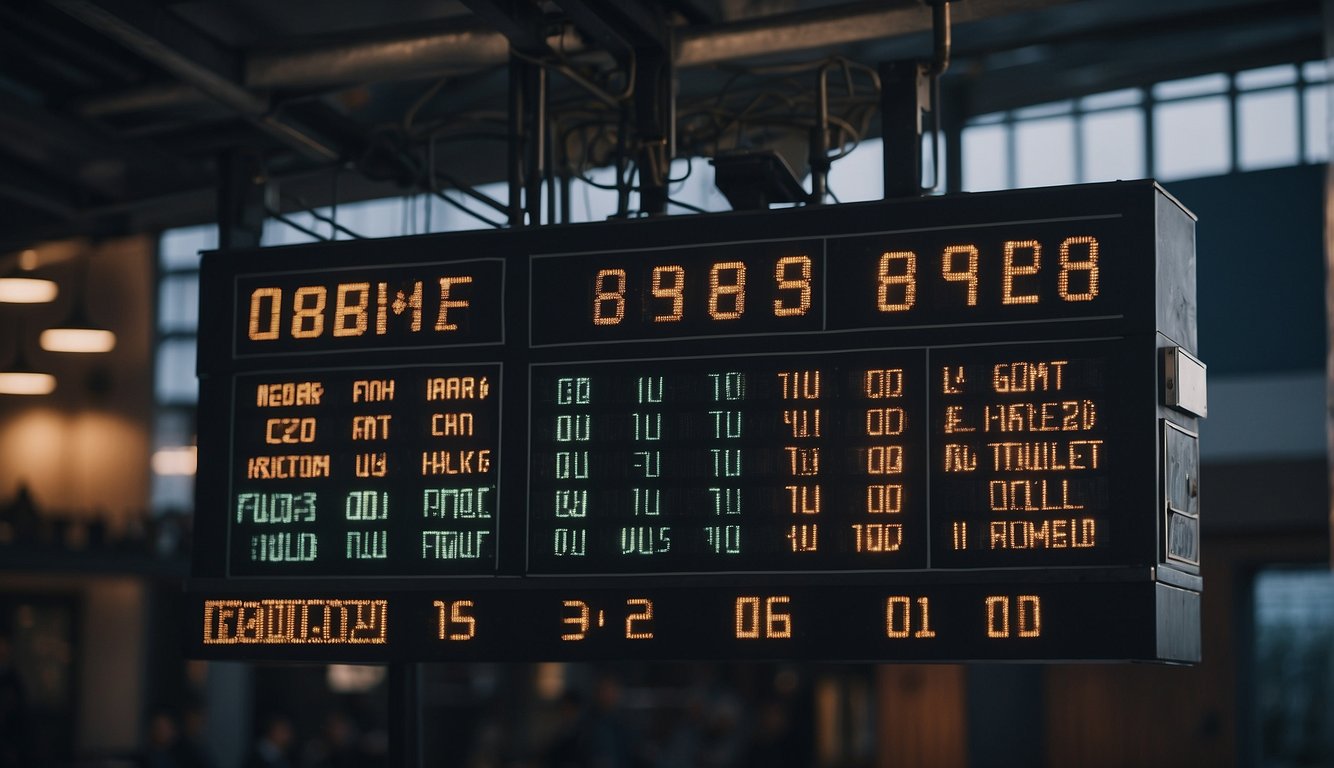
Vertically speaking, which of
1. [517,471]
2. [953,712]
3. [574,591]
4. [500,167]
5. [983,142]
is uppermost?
[983,142]

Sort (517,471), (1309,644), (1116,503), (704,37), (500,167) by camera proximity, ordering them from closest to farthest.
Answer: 1. (1116,503)
2. (517,471)
3. (704,37)
4. (500,167)
5. (1309,644)

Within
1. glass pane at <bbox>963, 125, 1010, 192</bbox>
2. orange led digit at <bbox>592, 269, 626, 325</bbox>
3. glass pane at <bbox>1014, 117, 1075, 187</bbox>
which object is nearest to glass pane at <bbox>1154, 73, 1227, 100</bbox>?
glass pane at <bbox>1014, 117, 1075, 187</bbox>

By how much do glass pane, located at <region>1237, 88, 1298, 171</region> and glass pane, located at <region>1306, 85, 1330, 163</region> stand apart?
13 centimetres

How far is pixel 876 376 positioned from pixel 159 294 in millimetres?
15797

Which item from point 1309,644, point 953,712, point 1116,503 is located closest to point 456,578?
point 1116,503

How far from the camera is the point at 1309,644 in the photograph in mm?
38031

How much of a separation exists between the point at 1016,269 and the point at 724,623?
1.75 m

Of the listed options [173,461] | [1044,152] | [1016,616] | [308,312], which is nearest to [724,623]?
[1016,616]

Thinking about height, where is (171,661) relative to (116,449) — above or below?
below

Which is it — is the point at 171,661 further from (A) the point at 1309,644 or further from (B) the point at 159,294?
(A) the point at 1309,644

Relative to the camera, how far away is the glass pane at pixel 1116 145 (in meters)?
18.2

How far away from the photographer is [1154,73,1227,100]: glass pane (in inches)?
710

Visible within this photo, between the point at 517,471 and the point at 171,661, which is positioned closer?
the point at 517,471

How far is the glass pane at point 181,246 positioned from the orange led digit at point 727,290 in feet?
49.1
